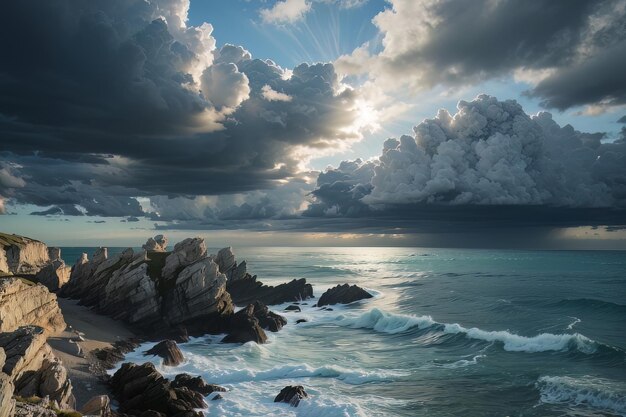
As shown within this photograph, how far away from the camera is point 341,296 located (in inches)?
3780

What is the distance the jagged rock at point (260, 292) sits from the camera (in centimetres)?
9456

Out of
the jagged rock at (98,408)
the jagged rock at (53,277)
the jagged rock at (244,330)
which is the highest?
the jagged rock at (53,277)

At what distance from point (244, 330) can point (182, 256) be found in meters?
21.4

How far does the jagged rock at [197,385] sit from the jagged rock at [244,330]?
1928 centimetres

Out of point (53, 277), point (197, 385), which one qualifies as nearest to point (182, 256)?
point (53, 277)

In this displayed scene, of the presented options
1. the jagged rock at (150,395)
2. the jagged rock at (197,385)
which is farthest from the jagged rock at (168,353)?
the jagged rock at (150,395)

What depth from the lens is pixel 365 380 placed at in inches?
1572

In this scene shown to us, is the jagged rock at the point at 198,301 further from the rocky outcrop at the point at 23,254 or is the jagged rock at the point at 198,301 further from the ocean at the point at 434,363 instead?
the rocky outcrop at the point at 23,254

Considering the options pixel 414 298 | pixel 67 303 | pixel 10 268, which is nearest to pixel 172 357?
pixel 67 303

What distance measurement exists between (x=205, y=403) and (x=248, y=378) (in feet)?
26.2

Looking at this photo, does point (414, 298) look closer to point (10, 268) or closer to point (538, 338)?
point (538, 338)

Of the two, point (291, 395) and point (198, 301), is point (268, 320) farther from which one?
point (291, 395)

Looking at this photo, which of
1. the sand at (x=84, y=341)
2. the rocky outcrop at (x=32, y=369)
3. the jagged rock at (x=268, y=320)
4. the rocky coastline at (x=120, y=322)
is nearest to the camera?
the rocky outcrop at (x=32, y=369)

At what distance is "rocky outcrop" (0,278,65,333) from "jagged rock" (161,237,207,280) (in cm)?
1916
